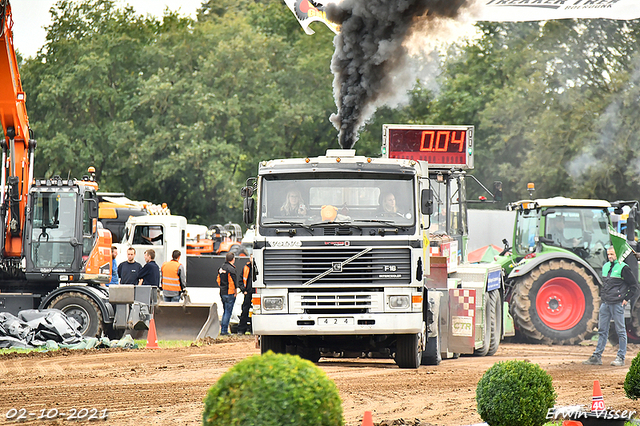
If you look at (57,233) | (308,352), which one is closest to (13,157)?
(57,233)

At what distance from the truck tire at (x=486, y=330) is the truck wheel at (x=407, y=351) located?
2.98m

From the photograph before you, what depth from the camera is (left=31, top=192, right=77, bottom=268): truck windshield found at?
1936cm

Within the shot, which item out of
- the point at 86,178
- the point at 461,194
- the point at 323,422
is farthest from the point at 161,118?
the point at 323,422

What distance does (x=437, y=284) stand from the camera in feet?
49.9

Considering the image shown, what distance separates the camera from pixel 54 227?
19469mm

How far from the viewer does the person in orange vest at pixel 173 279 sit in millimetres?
20453

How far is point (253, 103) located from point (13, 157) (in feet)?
76.7

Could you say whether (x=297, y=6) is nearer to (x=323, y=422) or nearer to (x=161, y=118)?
(x=323, y=422)

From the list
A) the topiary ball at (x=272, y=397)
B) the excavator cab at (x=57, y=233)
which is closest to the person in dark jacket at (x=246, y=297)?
the excavator cab at (x=57, y=233)

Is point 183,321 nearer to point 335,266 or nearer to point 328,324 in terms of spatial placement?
point 328,324

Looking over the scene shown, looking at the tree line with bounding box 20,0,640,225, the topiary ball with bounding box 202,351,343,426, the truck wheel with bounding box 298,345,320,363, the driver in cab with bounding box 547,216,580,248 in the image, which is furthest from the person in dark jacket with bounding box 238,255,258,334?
the tree line with bounding box 20,0,640,225

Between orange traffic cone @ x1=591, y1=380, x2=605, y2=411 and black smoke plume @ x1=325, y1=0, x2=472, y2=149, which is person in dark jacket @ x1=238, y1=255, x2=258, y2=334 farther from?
orange traffic cone @ x1=591, y1=380, x2=605, y2=411

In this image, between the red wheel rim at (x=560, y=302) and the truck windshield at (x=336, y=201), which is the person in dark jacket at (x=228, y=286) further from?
the truck windshield at (x=336, y=201)

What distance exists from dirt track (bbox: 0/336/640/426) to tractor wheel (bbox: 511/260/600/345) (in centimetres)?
95
